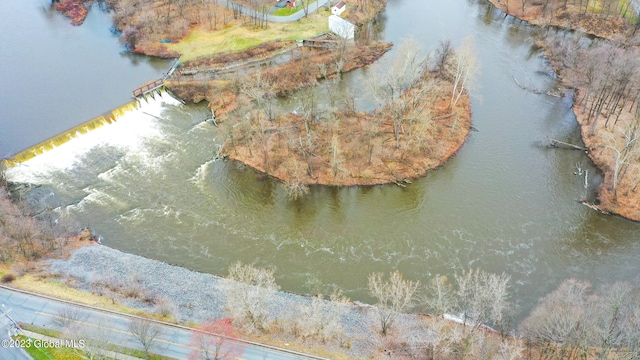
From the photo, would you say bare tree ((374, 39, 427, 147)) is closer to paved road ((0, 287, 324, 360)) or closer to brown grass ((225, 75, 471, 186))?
brown grass ((225, 75, 471, 186))

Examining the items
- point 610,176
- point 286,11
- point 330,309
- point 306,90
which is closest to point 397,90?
point 306,90

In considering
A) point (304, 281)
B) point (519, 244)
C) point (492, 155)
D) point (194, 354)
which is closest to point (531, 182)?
point (492, 155)

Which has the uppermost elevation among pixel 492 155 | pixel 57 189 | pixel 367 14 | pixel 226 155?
pixel 367 14

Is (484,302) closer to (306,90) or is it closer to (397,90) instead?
(397,90)

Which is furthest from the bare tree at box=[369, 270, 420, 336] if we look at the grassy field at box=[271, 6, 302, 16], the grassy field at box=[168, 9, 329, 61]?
the grassy field at box=[271, 6, 302, 16]

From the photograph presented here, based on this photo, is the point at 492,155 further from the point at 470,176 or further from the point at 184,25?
the point at 184,25

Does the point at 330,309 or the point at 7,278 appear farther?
the point at 7,278

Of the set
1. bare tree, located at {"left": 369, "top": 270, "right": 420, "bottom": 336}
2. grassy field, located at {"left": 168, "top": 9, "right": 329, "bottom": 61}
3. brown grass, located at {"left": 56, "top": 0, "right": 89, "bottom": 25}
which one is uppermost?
grassy field, located at {"left": 168, "top": 9, "right": 329, "bottom": 61}
